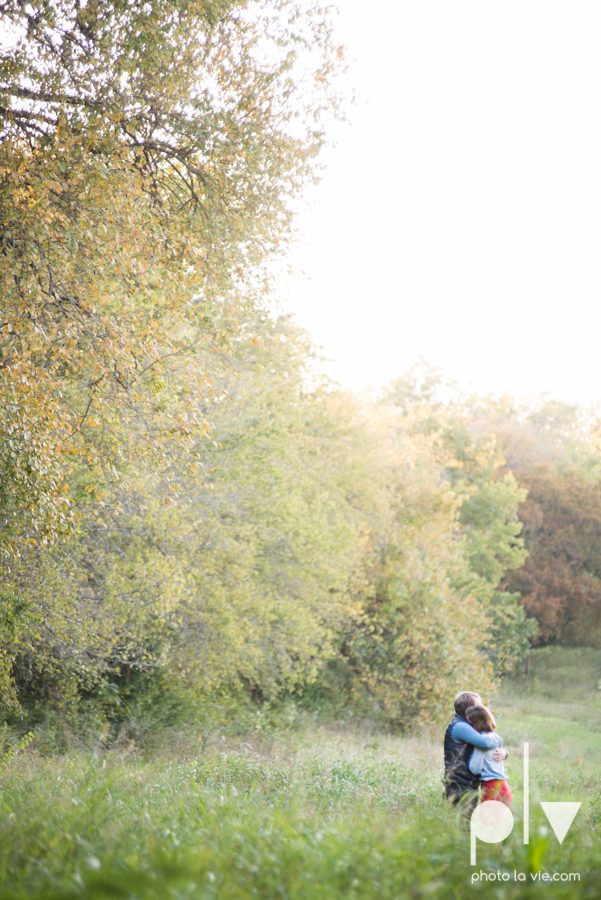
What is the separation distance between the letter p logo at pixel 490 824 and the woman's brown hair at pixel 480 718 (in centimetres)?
90

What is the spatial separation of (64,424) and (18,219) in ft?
7.29

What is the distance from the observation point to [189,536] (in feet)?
43.1

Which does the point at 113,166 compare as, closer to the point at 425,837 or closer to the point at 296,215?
the point at 296,215

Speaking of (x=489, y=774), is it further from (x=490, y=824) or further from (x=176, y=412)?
(x=176, y=412)

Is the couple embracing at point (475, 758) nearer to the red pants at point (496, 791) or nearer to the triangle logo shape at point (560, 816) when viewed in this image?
the red pants at point (496, 791)

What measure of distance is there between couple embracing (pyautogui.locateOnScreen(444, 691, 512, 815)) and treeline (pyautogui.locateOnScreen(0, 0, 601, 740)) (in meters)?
3.90

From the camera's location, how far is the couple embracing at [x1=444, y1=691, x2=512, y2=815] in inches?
221

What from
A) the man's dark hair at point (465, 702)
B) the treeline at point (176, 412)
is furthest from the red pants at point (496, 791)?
the treeline at point (176, 412)

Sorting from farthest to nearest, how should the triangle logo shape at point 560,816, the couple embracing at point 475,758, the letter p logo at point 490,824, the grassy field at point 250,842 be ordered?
the couple embracing at point 475,758 → the triangle logo shape at point 560,816 → the letter p logo at point 490,824 → the grassy field at point 250,842

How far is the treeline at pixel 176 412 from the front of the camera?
23.2ft

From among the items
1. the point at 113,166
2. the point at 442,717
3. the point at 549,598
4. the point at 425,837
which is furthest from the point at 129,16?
the point at 549,598

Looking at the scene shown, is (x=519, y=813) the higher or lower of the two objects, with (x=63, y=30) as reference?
lower

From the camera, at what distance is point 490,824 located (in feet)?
14.5

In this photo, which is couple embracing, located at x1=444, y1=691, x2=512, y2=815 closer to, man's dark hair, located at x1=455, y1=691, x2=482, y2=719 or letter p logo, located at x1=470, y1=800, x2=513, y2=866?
man's dark hair, located at x1=455, y1=691, x2=482, y2=719
